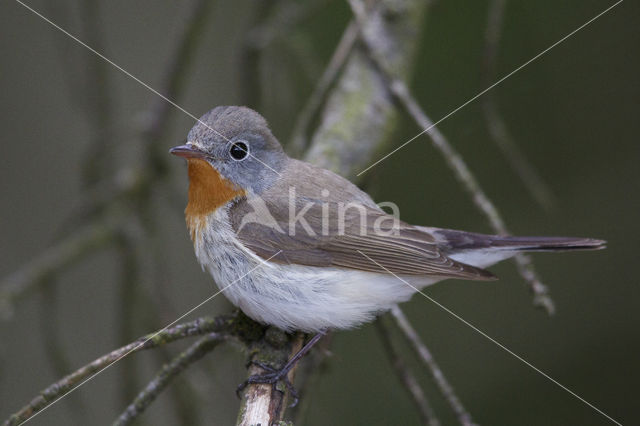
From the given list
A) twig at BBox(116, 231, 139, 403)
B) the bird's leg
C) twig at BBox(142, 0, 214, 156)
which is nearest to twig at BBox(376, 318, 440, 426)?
the bird's leg

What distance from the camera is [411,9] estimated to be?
13.4ft

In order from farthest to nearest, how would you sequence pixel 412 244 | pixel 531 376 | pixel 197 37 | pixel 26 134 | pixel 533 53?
pixel 26 134 → pixel 533 53 → pixel 531 376 → pixel 197 37 → pixel 412 244

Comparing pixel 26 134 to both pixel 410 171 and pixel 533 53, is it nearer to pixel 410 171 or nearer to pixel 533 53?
pixel 410 171

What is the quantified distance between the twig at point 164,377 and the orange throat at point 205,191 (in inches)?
31.7

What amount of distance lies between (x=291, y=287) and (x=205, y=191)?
693 millimetres

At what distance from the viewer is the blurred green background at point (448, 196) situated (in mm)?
4824

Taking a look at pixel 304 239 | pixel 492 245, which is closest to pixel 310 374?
pixel 304 239

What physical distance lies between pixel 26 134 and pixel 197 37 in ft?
8.04

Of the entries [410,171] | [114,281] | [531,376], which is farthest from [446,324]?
[114,281]

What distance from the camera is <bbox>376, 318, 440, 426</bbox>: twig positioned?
278 centimetres

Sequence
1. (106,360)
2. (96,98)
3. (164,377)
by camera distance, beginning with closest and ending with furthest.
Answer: (106,360) → (164,377) → (96,98)

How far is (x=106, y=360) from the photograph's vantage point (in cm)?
218

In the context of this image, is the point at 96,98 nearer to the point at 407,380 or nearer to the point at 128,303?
the point at 128,303

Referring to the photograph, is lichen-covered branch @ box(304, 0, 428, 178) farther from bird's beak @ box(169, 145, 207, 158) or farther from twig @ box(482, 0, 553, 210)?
bird's beak @ box(169, 145, 207, 158)
